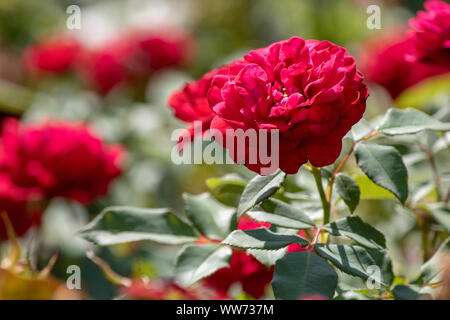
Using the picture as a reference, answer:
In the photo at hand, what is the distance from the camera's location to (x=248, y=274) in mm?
664

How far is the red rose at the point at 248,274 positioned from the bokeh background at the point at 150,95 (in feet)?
0.36

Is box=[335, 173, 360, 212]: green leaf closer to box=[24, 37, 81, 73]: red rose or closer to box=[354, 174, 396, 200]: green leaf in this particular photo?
box=[354, 174, 396, 200]: green leaf

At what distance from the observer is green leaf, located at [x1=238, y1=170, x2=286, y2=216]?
50cm

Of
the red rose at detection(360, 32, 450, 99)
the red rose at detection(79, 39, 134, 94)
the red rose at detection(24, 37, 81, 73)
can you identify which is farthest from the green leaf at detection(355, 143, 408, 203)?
the red rose at detection(24, 37, 81, 73)

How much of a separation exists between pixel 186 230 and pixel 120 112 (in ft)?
2.80

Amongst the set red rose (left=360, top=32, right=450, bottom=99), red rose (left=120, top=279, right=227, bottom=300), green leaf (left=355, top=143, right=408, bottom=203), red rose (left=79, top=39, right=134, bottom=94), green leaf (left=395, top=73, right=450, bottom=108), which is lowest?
red rose (left=120, top=279, right=227, bottom=300)

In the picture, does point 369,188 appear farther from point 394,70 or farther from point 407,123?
point 394,70

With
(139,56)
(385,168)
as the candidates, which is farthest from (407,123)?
(139,56)

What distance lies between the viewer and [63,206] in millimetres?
1287

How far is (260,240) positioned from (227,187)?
5.1 inches

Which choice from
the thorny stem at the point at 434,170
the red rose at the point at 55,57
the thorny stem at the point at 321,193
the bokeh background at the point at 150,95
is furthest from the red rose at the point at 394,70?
the red rose at the point at 55,57

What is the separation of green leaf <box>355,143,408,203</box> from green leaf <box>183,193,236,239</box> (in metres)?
0.16

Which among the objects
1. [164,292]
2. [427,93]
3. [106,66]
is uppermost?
[106,66]

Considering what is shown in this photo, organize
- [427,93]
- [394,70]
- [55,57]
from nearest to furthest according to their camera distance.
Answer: [427,93]
[394,70]
[55,57]
